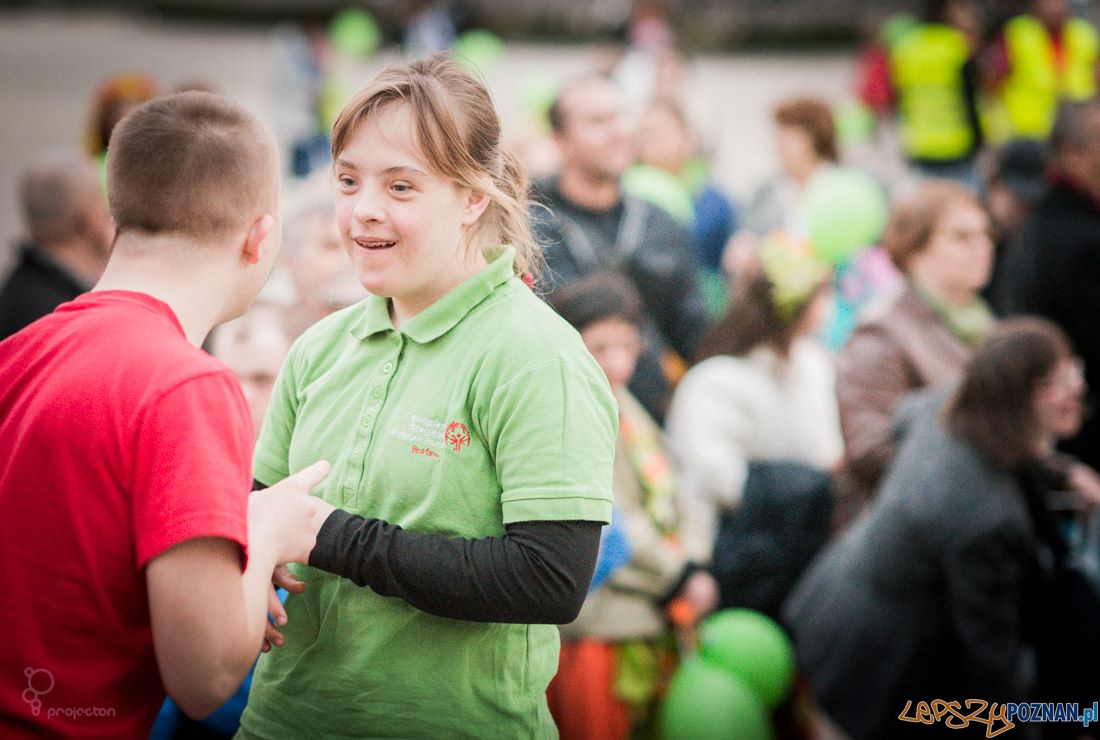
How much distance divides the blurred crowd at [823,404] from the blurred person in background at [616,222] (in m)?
0.01

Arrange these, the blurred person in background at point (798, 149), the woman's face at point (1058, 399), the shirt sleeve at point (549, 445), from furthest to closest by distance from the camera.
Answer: the blurred person in background at point (798, 149) → the woman's face at point (1058, 399) → the shirt sleeve at point (549, 445)

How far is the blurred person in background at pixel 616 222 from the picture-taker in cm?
456

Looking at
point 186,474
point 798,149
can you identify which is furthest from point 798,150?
point 186,474

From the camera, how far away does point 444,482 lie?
5.79ft

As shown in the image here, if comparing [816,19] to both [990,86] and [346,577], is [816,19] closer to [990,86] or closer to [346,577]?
[990,86]

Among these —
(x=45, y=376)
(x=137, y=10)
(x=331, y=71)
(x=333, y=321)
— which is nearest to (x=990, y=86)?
(x=331, y=71)

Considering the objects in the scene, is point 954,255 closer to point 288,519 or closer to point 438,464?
point 438,464

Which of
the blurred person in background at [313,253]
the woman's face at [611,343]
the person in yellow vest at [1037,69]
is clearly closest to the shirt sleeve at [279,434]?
the blurred person in background at [313,253]

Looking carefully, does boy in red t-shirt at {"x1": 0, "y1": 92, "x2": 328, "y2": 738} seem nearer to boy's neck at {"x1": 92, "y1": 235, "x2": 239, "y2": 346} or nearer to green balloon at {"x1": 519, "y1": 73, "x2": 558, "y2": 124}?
boy's neck at {"x1": 92, "y1": 235, "x2": 239, "y2": 346}

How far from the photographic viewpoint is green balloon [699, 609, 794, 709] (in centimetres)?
387

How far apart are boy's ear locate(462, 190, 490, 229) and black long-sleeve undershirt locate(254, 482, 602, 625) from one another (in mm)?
508

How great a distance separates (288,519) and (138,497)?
236 mm

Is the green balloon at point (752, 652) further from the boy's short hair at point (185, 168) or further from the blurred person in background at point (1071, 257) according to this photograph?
the boy's short hair at point (185, 168)

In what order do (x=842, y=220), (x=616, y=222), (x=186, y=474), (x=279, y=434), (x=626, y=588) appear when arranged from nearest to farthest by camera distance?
(x=186, y=474), (x=279, y=434), (x=626, y=588), (x=616, y=222), (x=842, y=220)
